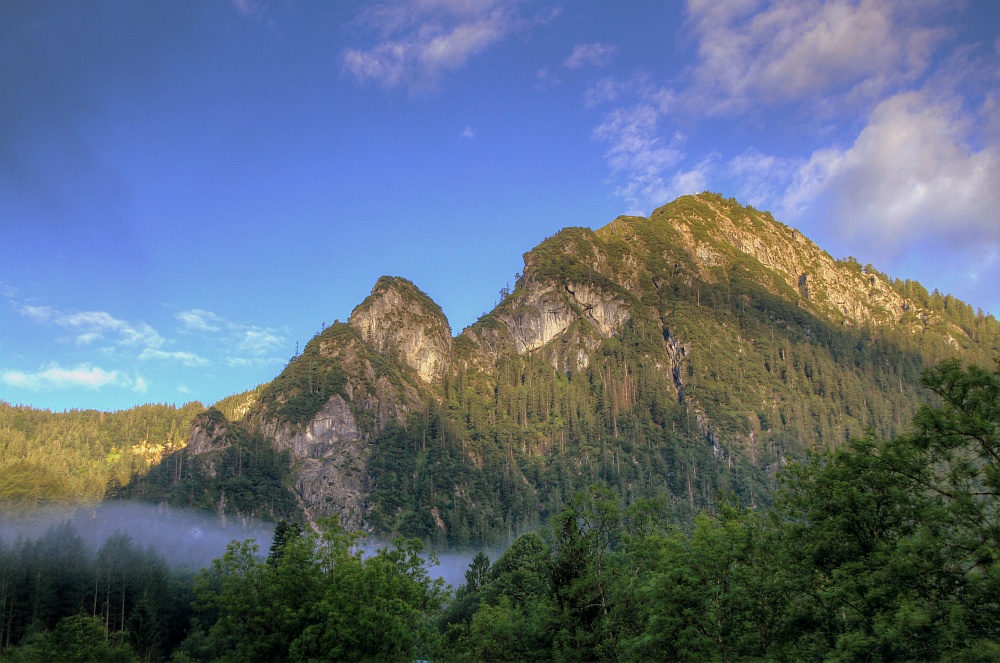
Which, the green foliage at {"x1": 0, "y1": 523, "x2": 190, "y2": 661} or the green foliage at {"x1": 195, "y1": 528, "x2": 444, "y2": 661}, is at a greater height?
the green foliage at {"x1": 195, "y1": 528, "x2": 444, "y2": 661}

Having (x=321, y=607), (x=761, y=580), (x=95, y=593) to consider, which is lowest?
(x=95, y=593)

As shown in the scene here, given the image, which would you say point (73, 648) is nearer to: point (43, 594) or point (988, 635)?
point (43, 594)

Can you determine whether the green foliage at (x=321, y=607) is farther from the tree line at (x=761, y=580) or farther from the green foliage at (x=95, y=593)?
the green foliage at (x=95, y=593)

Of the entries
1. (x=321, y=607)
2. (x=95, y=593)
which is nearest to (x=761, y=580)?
(x=321, y=607)

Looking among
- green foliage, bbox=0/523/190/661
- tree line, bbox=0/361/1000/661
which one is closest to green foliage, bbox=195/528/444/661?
tree line, bbox=0/361/1000/661

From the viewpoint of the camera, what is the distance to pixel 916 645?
2919cm

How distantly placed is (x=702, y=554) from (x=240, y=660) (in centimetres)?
3049

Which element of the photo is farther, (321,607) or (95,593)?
(95,593)

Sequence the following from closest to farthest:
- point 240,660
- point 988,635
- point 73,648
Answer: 1. point 988,635
2. point 240,660
3. point 73,648

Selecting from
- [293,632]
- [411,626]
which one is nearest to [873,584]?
[411,626]

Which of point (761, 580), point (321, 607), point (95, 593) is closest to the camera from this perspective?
point (761, 580)

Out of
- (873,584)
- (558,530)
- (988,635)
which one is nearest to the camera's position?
(988,635)

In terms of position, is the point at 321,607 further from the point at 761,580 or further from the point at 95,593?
the point at 95,593

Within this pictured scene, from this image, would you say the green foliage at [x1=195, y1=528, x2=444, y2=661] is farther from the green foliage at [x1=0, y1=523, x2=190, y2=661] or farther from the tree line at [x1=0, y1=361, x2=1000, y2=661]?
the green foliage at [x1=0, y1=523, x2=190, y2=661]
